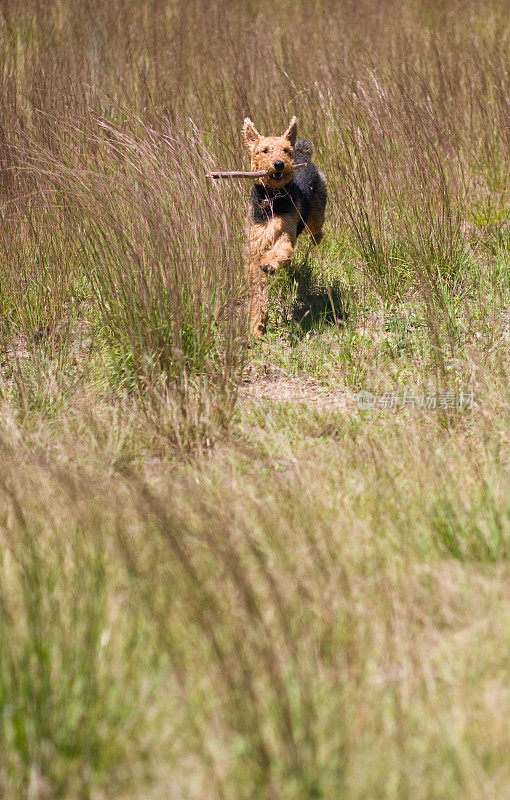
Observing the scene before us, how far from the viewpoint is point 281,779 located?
1.66 meters

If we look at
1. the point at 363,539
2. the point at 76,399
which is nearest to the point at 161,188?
the point at 76,399

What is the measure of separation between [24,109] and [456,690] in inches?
183

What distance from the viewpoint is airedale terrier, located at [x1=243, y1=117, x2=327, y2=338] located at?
3918 mm

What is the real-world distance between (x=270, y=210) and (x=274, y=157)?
0.94 feet

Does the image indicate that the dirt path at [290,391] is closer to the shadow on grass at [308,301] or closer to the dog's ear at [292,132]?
the shadow on grass at [308,301]

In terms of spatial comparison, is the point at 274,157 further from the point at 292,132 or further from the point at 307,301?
the point at 307,301

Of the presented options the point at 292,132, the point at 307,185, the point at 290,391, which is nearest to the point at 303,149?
the point at 307,185

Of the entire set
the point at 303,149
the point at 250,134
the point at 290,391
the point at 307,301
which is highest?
the point at 250,134

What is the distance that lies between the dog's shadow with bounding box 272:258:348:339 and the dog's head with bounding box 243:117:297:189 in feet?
2.29

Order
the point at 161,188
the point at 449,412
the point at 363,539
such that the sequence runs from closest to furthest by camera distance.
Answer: the point at 363,539 → the point at 449,412 → the point at 161,188

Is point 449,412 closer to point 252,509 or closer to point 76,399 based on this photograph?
point 252,509

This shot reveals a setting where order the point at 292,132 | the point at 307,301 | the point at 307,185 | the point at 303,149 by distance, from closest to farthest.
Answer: the point at 292,132 → the point at 307,185 → the point at 303,149 → the point at 307,301

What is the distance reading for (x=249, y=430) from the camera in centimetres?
335

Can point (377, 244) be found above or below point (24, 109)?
below
